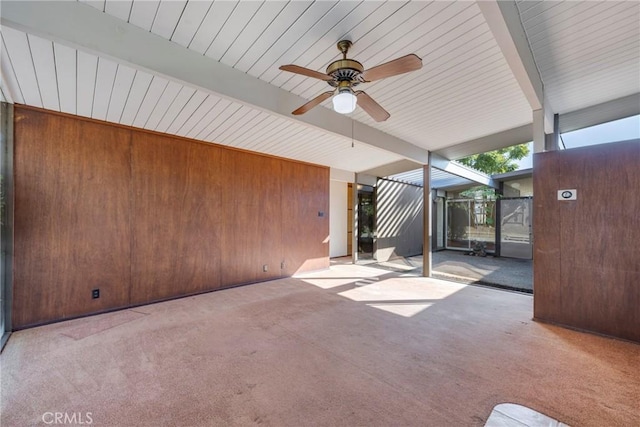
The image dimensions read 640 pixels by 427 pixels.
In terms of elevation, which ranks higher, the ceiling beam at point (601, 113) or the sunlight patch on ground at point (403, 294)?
the ceiling beam at point (601, 113)

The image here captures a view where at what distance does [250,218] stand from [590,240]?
4.88m

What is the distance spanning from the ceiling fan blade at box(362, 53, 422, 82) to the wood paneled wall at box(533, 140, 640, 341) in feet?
8.27

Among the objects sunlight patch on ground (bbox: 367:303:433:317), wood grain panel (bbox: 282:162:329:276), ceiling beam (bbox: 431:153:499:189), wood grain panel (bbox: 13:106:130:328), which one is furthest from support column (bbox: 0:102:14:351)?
ceiling beam (bbox: 431:153:499:189)

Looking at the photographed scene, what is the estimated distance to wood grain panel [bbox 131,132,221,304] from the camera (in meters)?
3.93

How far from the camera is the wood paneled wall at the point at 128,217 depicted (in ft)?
10.4

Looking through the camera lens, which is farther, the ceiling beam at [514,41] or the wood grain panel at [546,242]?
the wood grain panel at [546,242]

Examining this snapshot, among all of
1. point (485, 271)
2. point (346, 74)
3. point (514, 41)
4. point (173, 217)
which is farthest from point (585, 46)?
point (173, 217)

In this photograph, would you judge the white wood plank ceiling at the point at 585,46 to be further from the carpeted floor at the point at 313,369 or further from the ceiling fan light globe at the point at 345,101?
the carpeted floor at the point at 313,369

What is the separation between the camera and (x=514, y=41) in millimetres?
2092

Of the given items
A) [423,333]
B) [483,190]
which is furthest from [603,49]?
[483,190]

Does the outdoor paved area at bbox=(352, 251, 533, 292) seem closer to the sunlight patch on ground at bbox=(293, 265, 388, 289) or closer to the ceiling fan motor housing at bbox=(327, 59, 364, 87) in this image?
the sunlight patch on ground at bbox=(293, 265, 388, 289)

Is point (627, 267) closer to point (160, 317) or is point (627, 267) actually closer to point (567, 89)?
point (567, 89)

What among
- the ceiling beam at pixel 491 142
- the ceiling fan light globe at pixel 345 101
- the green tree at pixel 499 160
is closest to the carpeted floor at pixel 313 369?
the ceiling fan light globe at pixel 345 101

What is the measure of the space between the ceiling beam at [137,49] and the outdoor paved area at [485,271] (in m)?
4.83
